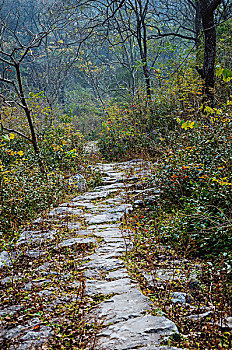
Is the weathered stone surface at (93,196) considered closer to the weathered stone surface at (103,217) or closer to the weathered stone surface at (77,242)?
the weathered stone surface at (103,217)

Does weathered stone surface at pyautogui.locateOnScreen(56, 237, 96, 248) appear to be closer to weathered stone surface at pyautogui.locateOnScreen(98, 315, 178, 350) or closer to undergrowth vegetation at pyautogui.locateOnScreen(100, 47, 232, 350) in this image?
undergrowth vegetation at pyautogui.locateOnScreen(100, 47, 232, 350)

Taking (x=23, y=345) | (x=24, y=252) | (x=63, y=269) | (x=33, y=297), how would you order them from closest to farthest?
(x=23, y=345) → (x=33, y=297) → (x=63, y=269) → (x=24, y=252)

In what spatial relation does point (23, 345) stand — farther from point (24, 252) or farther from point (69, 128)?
point (69, 128)

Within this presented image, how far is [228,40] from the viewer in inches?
326

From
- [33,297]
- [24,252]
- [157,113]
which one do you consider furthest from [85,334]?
[157,113]

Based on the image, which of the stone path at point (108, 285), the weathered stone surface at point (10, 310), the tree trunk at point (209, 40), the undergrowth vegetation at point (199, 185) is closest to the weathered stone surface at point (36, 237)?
the stone path at point (108, 285)

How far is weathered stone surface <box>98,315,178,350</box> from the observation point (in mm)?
1636

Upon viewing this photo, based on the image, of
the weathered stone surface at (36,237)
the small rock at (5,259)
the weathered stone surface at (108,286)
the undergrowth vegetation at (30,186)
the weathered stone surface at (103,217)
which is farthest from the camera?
the undergrowth vegetation at (30,186)

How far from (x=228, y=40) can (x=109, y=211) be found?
7.86 m

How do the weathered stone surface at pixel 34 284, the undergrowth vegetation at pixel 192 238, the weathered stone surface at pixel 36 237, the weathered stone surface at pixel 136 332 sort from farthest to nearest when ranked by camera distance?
the weathered stone surface at pixel 36 237 → the weathered stone surface at pixel 34 284 → the undergrowth vegetation at pixel 192 238 → the weathered stone surface at pixel 136 332

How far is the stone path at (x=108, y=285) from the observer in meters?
1.71

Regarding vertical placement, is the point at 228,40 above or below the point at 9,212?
above

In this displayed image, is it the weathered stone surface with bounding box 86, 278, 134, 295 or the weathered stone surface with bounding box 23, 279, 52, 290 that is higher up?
the weathered stone surface with bounding box 23, 279, 52, 290

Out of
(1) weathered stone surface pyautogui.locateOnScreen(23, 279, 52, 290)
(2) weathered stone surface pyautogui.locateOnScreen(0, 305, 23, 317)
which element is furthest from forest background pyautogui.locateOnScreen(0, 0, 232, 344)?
(2) weathered stone surface pyautogui.locateOnScreen(0, 305, 23, 317)
